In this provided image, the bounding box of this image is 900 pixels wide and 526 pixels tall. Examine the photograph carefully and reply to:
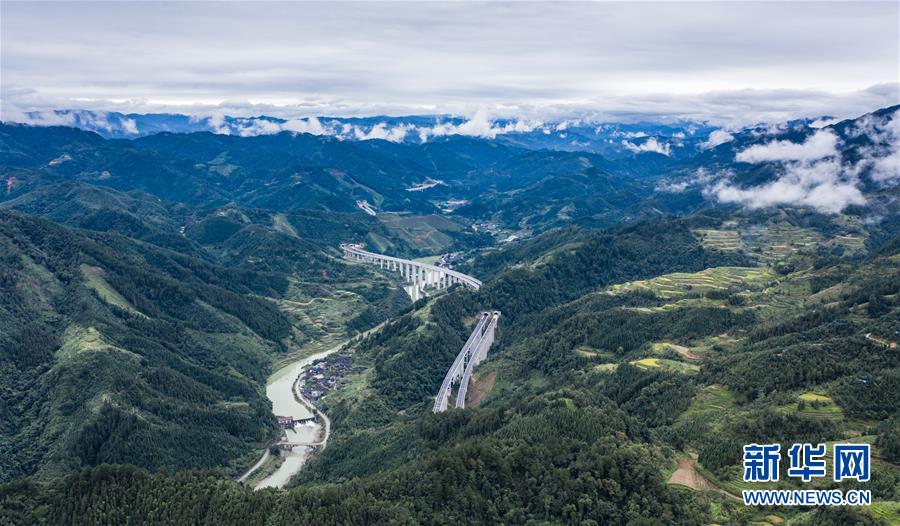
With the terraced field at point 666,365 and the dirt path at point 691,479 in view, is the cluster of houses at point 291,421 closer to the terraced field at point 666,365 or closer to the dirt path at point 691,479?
the terraced field at point 666,365

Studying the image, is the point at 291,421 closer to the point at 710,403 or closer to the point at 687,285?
the point at 710,403

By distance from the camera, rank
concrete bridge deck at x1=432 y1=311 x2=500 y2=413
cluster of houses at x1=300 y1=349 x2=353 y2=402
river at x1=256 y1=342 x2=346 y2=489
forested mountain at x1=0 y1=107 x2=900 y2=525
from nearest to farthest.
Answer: forested mountain at x1=0 y1=107 x2=900 y2=525
river at x1=256 y1=342 x2=346 y2=489
concrete bridge deck at x1=432 y1=311 x2=500 y2=413
cluster of houses at x1=300 y1=349 x2=353 y2=402

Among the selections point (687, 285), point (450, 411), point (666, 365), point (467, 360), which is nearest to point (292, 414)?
point (467, 360)

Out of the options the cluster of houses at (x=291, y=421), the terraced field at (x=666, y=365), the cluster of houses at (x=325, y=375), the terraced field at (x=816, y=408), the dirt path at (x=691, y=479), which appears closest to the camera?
the dirt path at (x=691, y=479)

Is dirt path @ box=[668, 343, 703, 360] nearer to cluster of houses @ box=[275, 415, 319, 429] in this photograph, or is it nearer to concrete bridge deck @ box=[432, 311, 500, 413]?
concrete bridge deck @ box=[432, 311, 500, 413]

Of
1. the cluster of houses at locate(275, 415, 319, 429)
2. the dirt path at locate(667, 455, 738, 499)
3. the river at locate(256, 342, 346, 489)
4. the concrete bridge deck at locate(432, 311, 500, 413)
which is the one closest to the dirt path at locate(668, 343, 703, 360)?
the concrete bridge deck at locate(432, 311, 500, 413)

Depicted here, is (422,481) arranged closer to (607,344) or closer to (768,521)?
(768,521)

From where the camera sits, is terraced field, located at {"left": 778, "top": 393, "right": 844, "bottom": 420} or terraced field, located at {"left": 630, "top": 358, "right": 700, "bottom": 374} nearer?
terraced field, located at {"left": 778, "top": 393, "right": 844, "bottom": 420}

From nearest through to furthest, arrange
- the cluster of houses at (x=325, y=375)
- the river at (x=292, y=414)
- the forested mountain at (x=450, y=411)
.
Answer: the forested mountain at (x=450, y=411) < the river at (x=292, y=414) < the cluster of houses at (x=325, y=375)

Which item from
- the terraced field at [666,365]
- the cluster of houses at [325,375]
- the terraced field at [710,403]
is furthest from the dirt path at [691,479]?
the cluster of houses at [325,375]

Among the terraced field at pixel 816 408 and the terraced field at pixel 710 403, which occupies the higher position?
the terraced field at pixel 816 408
